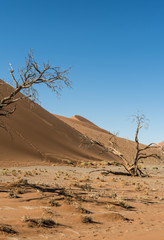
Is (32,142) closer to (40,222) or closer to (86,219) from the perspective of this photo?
(86,219)

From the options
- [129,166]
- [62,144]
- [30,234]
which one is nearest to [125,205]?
[30,234]

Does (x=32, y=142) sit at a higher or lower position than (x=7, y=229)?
higher

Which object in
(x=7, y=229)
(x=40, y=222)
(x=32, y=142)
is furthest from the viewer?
(x=32, y=142)

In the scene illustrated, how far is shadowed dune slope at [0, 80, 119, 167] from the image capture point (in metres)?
27.4

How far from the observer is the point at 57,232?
5055 millimetres

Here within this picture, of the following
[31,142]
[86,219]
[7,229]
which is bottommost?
[7,229]

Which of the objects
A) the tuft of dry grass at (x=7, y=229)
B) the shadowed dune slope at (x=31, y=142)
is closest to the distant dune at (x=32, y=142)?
the shadowed dune slope at (x=31, y=142)

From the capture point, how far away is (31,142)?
1302 inches

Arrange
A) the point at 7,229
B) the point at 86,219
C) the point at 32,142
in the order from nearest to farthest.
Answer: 1. the point at 7,229
2. the point at 86,219
3. the point at 32,142

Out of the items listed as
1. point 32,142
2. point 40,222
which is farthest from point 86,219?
point 32,142

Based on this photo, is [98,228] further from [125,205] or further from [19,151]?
[19,151]

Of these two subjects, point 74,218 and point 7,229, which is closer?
point 7,229

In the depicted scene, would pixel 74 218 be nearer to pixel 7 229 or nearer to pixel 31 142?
pixel 7 229

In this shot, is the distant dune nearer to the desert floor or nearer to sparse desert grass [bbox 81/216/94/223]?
the desert floor
